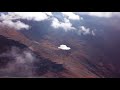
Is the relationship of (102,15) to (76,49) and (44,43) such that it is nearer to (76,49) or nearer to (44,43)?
(76,49)

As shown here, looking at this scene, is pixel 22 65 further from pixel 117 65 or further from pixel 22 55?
pixel 117 65
